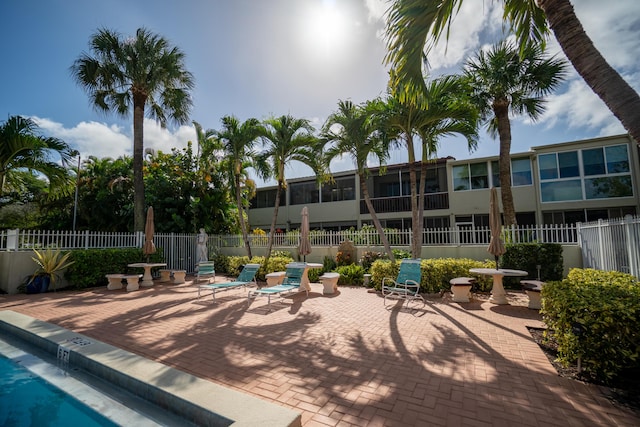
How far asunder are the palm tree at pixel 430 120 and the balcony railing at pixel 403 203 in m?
9.68

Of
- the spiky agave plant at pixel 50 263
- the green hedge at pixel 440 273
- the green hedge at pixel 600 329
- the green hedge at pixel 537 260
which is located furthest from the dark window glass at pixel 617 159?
the spiky agave plant at pixel 50 263

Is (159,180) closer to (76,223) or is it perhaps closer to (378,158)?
(76,223)

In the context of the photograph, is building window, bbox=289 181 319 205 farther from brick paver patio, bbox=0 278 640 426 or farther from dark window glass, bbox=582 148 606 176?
dark window glass, bbox=582 148 606 176

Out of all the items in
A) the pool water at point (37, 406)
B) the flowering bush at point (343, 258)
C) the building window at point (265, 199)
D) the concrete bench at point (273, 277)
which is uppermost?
the building window at point (265, 199)

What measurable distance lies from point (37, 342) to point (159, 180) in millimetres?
13790

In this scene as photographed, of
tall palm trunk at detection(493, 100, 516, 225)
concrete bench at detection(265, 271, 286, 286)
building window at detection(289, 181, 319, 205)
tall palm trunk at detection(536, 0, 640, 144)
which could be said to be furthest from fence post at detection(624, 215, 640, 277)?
building window at detection(289, 181, 319, 205)

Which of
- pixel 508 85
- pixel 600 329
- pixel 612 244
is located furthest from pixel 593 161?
pixel 600 329

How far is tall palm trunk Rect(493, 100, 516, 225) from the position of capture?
1217 centimetres

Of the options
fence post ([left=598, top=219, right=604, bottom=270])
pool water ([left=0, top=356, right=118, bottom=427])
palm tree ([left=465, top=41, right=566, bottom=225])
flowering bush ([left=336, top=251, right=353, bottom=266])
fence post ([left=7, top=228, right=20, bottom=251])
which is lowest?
pool water ([left=0, top=356, right=118, bottom=427])

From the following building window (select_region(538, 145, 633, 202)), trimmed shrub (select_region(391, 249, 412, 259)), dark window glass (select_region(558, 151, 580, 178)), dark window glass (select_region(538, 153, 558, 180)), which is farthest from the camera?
dark window glass (select_region(538, 153, 558, 180))

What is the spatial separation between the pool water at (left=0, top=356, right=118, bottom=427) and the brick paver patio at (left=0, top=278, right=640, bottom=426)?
0.99 meters

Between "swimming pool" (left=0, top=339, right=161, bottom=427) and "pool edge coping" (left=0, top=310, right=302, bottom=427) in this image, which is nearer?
"pool edge coping" (left=0, top=310, right=302, bottom=427)

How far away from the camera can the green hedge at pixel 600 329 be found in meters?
3.34

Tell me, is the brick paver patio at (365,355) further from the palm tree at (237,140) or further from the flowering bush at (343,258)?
the palm tree at (237,140)
